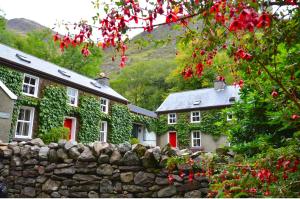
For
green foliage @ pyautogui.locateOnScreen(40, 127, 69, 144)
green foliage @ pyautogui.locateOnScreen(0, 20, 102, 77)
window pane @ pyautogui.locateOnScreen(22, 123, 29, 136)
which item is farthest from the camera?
green foliage @ pyautogui.locateOnScreen(0, 20, 102, 77)

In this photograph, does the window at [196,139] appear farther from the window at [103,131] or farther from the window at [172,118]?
the window at [103,131]

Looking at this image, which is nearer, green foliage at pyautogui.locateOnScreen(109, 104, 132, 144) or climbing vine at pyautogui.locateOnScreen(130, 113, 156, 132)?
green foliage at pyautogui.locateOnScreen(109, 104, 132, 144)

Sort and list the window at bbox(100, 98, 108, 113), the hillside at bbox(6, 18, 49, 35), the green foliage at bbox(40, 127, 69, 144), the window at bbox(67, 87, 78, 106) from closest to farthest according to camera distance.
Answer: the green foliage at bbox(40, 127, 69, 144), the window at bbox(67, 87, 78, 106), the window at bbox(100, 98, 108, 113), the hillside at bbox(6, 18, 49, 35)

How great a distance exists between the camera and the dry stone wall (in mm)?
5715

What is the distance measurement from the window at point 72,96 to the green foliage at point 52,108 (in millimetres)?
790

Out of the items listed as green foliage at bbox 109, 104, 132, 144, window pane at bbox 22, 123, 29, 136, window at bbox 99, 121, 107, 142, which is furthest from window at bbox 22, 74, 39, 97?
green foliage at bbox 109, 104, 132, 144

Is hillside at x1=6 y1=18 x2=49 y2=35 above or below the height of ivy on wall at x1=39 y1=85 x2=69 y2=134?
above

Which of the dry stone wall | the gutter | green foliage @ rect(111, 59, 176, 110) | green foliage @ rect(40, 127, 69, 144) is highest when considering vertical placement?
green foliage @ rect(111, 59, 176, 110)

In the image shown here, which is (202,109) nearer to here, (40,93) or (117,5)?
(40,93)

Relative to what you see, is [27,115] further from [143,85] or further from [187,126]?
[143,85]

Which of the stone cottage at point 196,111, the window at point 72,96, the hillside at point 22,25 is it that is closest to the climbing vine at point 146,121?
the stone cottage at point 196,111

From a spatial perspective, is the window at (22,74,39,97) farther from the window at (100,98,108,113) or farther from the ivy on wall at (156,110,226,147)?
the ivy on wall at (156,110,226,147)

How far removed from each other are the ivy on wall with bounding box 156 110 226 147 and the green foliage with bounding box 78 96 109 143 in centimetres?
983

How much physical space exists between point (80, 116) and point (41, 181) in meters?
13.2
